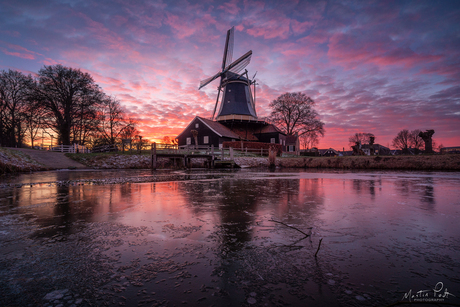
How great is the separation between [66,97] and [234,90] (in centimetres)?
2620

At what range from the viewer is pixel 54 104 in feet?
89.9

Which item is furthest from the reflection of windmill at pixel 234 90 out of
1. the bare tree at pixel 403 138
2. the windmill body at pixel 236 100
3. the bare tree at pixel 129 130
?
the bare tree at pixel 403 138

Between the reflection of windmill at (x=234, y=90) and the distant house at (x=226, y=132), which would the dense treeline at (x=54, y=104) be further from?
the reflection of windmill at (x=234, y=90)

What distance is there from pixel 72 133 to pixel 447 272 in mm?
37975

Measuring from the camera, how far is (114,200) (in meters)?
5.51

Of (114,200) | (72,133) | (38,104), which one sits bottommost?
(114,200)

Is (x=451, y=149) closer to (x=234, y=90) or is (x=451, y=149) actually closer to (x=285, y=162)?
(x=285, y=162)

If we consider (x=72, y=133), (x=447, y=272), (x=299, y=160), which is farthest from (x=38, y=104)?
(x=447, y=272)

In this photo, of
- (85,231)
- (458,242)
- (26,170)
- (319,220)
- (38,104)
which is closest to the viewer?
(458,242)

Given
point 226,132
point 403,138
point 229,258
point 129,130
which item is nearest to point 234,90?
point 226,132

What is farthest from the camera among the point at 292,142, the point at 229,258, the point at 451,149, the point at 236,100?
the point at 292,142

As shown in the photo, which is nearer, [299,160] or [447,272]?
[447,272]

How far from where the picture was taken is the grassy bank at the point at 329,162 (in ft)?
56.1

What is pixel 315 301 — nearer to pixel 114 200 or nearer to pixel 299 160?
pixel 114 200
